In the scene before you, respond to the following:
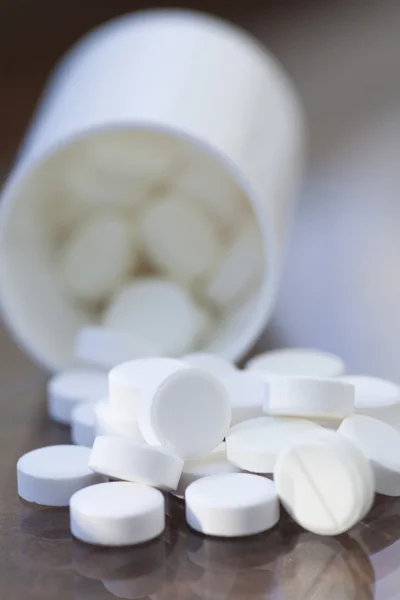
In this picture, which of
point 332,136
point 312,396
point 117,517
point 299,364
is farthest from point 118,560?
point 332,136

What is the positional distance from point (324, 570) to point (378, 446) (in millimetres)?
178

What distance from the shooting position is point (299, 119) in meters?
2.12

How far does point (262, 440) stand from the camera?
100 centimetres

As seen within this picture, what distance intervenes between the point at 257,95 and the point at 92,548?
110 cm

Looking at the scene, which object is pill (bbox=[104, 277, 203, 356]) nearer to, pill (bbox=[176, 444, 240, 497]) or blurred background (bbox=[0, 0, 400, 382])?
blurred background (bbox=[0, 0, 400, 382])

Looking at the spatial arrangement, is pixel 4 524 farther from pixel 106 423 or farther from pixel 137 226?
pixel 137 226

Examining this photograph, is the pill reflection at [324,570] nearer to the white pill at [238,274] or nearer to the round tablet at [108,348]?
the round tablet at [108,348]

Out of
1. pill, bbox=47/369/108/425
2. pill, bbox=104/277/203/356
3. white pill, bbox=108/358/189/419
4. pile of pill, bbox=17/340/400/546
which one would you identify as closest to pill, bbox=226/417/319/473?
pile of pill, bbox=17/340/400/546

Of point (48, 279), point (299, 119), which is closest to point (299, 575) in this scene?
point (48, 279)

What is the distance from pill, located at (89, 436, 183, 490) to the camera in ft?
3.09

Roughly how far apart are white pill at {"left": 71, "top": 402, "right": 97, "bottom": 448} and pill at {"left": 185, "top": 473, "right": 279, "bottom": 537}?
248mm

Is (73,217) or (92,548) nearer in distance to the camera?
(92,548)

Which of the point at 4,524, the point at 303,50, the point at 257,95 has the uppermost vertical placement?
the point at 303,50

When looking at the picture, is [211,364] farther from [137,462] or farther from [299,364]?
[137,462]
